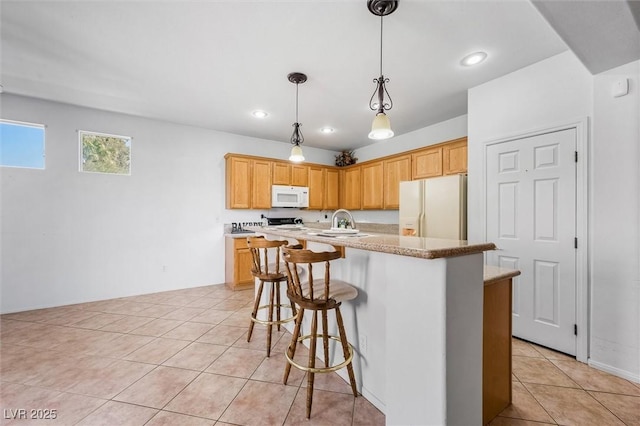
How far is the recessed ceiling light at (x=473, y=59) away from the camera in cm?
235

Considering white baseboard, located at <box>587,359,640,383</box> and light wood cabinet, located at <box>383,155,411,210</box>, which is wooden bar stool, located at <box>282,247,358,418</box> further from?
light wood cabinet, located at <box>383,155,411,210</box>

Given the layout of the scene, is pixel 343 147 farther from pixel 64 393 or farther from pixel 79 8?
pixel 64 393

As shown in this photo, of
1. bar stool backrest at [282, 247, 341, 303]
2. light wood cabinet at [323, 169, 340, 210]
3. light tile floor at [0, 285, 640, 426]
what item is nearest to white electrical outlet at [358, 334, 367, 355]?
light tile floor at [0, 285, 640, 426]

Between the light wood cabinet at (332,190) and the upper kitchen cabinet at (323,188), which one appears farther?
the light wood cabinet at (332,190)

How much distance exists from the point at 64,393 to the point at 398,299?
239 cm

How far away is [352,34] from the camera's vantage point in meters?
2.10

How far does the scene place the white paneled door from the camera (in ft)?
7.50

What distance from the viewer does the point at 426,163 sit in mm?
A: 3959

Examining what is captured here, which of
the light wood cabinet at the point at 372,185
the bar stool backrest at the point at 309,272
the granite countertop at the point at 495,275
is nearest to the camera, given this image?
the granite countertop at the point at 495,275

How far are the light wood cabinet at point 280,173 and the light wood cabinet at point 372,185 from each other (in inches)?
59.4

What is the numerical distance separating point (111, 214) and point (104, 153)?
0.91 meters

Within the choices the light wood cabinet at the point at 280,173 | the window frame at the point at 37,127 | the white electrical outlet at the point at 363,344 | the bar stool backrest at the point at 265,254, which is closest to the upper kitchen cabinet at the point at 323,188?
the light wood cabinet at the point at 280,173

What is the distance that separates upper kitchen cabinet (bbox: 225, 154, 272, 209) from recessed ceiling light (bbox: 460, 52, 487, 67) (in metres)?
3.32

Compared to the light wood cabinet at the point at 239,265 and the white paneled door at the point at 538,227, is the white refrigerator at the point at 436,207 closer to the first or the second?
the white paneled door at the point at 538,227
